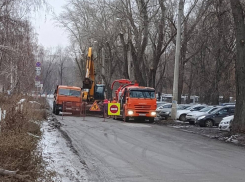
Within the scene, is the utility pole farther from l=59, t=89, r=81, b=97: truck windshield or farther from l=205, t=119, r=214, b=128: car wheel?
l=59, t=89, r=81, b=97: truck windshield

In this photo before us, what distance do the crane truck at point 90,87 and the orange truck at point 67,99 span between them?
1150 mm

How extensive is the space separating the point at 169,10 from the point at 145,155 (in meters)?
23.3

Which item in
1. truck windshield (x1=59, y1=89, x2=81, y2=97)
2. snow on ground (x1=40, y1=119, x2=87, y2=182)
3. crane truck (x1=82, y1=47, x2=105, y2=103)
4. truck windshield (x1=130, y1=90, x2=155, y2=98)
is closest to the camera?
snow on ground (x1=40, y1=119, x2=87, y2=182)

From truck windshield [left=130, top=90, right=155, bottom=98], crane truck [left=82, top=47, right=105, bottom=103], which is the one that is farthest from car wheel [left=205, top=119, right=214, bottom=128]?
crane truck [left=82, top=47, right=105, bottom=103]

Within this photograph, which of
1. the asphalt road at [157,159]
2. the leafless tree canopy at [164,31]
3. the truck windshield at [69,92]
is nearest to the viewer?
the asphalt road at [157,159]

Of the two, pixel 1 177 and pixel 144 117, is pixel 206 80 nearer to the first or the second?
pixel 144 117

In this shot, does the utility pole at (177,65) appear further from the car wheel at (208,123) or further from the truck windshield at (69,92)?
the truck windshield at (69,92)

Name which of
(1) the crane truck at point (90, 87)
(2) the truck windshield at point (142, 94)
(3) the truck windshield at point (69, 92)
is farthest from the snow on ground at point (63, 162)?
(1) the crane truck at point (90, 87)

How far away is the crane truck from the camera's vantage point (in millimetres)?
35000

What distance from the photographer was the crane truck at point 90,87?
35000mm

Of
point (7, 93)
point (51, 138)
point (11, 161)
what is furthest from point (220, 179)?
point (7, 93)

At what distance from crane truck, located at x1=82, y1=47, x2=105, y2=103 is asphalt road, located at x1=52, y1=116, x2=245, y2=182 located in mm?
18849

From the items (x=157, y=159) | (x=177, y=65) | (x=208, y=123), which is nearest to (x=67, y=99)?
(x=177, y=65)

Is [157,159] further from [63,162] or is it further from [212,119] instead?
[212,119]
